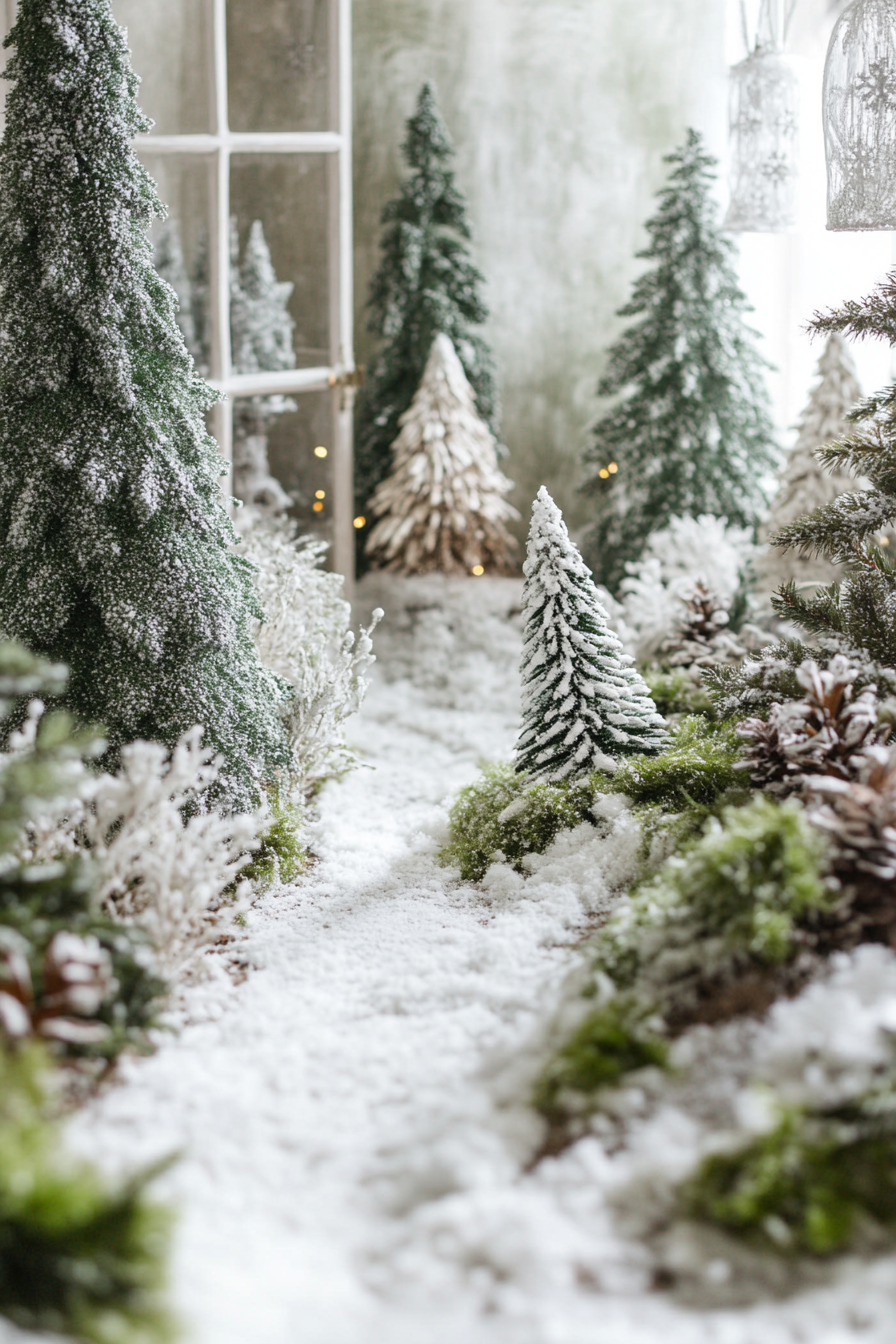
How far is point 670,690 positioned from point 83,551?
1.69 m

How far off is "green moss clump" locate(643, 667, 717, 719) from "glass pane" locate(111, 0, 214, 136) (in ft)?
7.31

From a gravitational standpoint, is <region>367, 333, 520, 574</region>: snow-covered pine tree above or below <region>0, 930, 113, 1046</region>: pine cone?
Answer: above

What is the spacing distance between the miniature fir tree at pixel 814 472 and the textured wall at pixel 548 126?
4.74ft

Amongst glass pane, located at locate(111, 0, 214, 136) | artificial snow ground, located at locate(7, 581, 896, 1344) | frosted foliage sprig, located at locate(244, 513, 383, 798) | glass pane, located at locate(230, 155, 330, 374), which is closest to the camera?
artificial snow ground, located at locate(7, 581, 896, 1344)

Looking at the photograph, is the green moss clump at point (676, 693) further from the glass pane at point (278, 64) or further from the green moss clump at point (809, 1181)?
the glass pane at point (278, 64)

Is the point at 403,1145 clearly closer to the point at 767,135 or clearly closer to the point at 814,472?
the point at 814,472

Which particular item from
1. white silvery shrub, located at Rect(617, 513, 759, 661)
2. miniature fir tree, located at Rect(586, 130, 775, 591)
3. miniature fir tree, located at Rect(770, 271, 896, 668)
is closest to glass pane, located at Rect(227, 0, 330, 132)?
miniature fir tree, located at Rect(586, 130, 775, 591)

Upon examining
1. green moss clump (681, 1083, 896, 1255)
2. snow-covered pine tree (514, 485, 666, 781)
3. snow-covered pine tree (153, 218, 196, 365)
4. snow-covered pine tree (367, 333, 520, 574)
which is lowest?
green moss clump (681, 1083, 896, 1255)

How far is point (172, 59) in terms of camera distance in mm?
3607

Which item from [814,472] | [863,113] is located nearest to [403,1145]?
[863,113]

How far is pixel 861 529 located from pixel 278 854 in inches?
60.8

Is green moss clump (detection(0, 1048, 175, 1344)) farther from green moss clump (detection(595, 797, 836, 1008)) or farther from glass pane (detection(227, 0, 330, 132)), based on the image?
glass pane (detection(227, 0, 330, 132))

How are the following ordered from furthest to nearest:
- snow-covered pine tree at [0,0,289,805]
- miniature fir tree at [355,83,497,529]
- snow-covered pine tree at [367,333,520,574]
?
miniature fir tree at [355,83,497,529], snow-covered pine tree at [367,333,520,574], snow-covered pine tree at [0,0,289,805]

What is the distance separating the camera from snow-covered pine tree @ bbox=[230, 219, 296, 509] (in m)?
3.97
